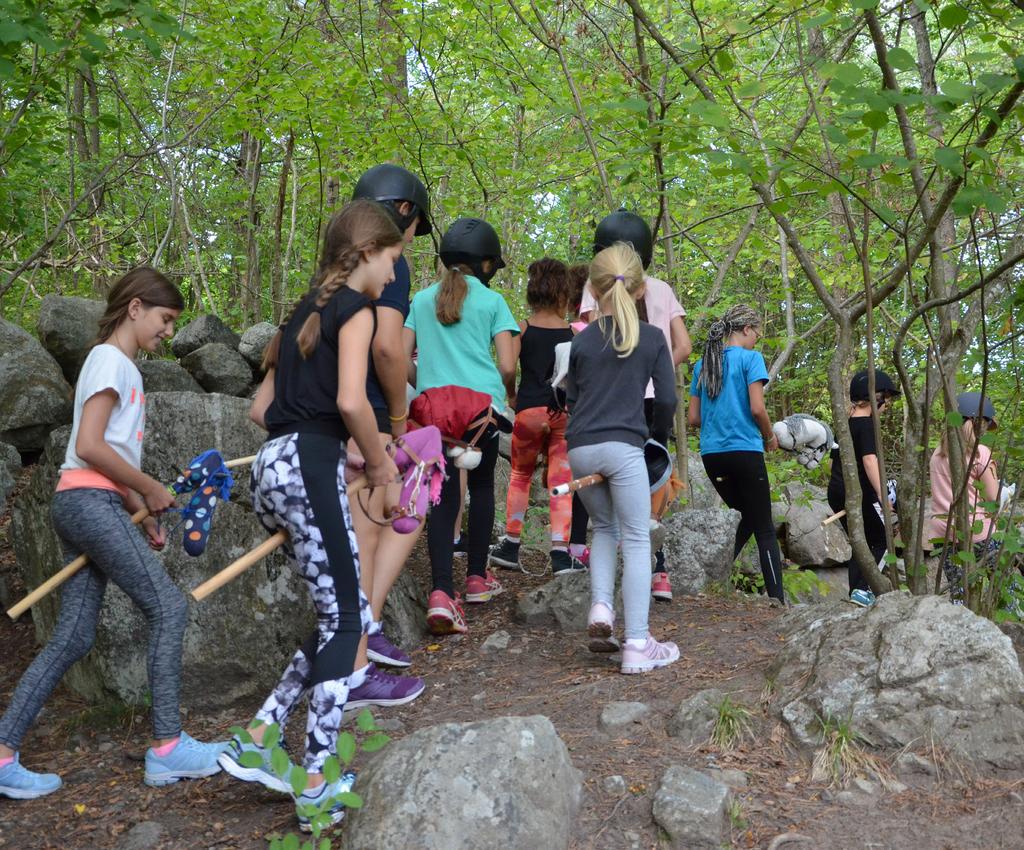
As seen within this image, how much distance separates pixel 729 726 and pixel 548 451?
7.78 ft

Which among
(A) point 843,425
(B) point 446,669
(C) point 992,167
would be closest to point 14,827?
(B) point 446,669

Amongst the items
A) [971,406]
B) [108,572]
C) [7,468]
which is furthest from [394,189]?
[7,468]

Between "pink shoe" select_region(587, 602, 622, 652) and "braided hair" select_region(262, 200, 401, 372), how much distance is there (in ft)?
5.85

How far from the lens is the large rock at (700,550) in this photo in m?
5.47

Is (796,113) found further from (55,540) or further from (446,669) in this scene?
(55,540)

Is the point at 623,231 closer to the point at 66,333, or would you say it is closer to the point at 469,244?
the point at 469,244

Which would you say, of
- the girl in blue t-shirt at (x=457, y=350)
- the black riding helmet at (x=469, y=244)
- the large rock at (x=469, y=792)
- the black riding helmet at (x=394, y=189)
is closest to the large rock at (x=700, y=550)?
the girl in blue t-shirt at (x=457, y=350)

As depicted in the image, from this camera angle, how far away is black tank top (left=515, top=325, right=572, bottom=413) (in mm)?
5359

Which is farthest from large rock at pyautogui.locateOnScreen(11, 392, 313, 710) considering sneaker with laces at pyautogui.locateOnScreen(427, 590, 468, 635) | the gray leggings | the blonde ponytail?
the blonde ponytail

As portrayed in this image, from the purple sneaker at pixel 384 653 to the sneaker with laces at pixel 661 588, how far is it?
62.3 inches

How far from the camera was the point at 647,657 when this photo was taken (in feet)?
13.3

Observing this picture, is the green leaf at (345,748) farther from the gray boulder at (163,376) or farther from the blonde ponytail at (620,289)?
the gray boulder at (163,376)

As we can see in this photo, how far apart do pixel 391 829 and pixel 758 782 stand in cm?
127

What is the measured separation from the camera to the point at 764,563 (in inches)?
230
